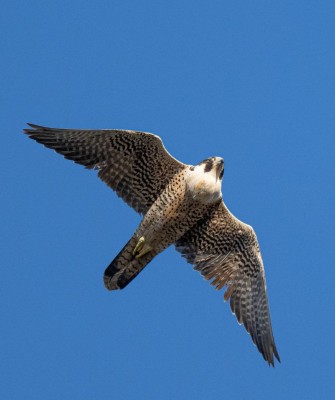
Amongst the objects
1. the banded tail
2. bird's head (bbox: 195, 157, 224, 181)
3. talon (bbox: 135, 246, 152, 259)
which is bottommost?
the banded tail

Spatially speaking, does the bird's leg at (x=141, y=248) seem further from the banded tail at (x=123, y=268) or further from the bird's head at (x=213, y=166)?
the bird's head at (x=213, y=166)

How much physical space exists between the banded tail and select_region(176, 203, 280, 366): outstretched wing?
3.24ft

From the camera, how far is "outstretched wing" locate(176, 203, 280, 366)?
1264 cm

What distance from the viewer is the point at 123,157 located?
40.4 ft

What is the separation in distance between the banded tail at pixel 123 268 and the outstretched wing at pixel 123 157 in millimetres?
640

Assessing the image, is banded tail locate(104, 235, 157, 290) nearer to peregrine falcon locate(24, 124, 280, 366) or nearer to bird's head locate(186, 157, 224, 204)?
peregrine falcon locate(24, 124, 280, 366)

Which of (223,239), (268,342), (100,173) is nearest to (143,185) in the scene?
(100,173)

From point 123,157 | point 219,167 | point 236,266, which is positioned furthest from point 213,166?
point 236,266

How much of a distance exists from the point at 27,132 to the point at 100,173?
113cm

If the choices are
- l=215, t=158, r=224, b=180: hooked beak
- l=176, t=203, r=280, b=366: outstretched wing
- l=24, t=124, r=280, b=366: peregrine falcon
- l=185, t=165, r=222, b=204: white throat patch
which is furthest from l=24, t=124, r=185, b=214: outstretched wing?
l=176, t=203, r=280, b=366: outstretched wing

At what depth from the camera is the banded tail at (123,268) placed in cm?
1200

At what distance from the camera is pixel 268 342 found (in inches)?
498

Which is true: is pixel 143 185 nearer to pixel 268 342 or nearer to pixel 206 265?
pixel 206 265

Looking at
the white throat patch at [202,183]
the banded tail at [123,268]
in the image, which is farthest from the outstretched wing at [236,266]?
the banded tail at [123,268]
